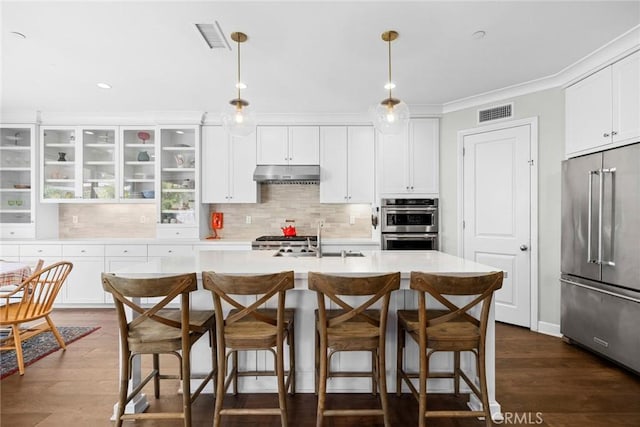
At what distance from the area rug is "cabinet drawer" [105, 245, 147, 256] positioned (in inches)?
40.4

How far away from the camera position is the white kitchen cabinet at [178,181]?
4.76 m

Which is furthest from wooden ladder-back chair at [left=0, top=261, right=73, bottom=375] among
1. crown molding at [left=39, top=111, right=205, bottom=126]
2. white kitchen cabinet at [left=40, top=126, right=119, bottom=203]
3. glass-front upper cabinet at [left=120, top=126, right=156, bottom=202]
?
crown molding at [left=39, top=111, right=205, bottom=126]

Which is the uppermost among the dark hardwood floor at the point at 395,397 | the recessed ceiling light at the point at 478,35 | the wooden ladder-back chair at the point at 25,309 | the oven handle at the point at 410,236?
the recessed ceiling light at the point at 478,35

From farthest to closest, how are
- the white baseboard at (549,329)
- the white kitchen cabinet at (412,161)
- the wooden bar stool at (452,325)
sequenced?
1. the white kitchen cabinet at (412,161)
2. the white baseboard at (549,329)
3. the wooden bar stool at (452,325)

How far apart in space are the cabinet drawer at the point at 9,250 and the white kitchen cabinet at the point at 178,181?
1.76m

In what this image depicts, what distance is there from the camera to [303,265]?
2346 millimetres

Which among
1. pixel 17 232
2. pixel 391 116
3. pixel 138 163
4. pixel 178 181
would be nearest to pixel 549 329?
pixel 391 116

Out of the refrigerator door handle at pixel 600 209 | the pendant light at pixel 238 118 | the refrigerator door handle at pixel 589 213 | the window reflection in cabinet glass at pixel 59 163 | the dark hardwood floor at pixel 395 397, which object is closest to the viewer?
the dark hardwood floor at pixel 395 397

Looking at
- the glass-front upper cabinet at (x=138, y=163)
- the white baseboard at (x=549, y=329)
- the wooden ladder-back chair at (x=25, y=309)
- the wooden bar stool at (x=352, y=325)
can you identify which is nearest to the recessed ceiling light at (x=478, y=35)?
the wooden bar stool at (x=352, y=325)

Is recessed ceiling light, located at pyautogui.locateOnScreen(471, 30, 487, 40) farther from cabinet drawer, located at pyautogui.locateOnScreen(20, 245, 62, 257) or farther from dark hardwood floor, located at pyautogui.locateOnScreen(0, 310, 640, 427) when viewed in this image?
cabinet drawer, located at pyautogui.locateOnScreen(20, 245, 62, 257)

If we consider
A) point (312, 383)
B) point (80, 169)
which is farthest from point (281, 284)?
point (80, 169)

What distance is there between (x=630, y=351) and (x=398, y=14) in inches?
122

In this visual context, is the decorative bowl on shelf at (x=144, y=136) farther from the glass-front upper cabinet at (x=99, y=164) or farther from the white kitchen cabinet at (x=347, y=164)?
the white kitchen cabinet at (x=347, y=164)

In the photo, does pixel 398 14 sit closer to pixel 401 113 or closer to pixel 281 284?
pixel 401 113
